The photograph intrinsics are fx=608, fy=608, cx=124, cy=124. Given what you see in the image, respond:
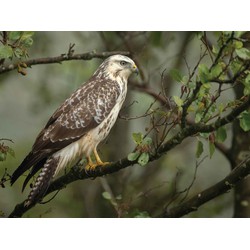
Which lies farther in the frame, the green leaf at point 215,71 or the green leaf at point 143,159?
the green leaf at point 143,159

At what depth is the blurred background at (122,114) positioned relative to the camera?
3.55m

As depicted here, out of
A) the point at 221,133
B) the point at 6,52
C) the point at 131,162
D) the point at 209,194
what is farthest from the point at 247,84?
the point at 6,52

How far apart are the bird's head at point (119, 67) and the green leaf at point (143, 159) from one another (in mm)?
819

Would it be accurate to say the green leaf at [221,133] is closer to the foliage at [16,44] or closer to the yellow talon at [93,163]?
the yellow talon at [93,163]

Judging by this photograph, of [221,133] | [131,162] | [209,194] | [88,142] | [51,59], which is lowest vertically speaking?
[209,194]

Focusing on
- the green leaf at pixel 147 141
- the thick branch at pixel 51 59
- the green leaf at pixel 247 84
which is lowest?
the green leaf at pixel 147 141

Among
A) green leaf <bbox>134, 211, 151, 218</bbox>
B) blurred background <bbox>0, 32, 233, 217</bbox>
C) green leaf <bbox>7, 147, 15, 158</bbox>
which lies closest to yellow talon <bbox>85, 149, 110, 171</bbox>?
blurred background <bbox>0, 32, 233, 217</bbox>

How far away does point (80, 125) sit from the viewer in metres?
3.52

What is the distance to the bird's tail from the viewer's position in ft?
10.9

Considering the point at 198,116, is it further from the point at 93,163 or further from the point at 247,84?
the point at 93,163

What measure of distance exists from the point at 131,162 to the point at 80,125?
1.99 ft

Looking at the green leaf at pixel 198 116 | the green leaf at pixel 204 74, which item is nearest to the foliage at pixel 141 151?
the green leaf at pixel 198 116
